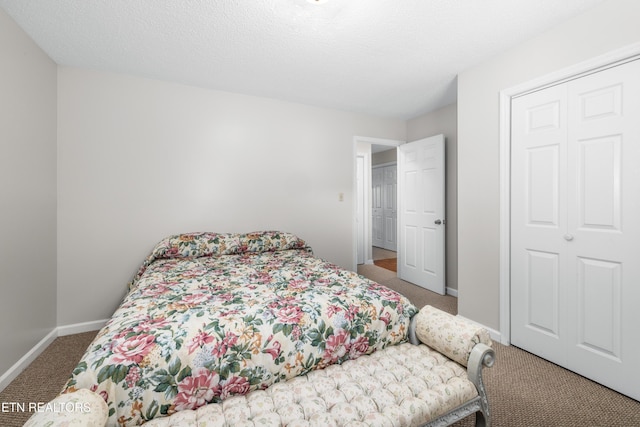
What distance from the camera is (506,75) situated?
2.25 meters

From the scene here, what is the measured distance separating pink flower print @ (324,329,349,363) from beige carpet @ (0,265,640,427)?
0.74m

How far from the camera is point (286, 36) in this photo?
2057mm

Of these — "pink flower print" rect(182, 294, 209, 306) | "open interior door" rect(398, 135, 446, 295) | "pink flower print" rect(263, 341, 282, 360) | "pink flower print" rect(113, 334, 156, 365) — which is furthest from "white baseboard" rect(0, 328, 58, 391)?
"open interior door" rect(398, 135, 446, 295)

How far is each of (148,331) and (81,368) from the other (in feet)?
0.72

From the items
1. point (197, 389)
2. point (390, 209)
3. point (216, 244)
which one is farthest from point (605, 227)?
point (390, 209)

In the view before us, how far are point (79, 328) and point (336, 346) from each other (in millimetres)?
2554

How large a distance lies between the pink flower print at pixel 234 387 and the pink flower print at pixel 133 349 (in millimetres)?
326

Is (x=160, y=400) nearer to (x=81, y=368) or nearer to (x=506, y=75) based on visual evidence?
(x=81, y=368)

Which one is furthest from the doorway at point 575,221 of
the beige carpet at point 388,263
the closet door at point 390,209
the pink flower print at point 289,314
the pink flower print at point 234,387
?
the closet door at point 390,209

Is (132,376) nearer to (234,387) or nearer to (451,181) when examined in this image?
(234,387)

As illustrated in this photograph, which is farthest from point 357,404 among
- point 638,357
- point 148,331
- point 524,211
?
point 524,211

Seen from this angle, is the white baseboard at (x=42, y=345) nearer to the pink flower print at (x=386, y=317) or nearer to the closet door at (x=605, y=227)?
the pink flower print at (x=386, y=317)

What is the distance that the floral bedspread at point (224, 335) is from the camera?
3.35 ft

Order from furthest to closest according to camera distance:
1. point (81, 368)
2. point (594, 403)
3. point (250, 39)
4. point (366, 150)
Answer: point (366, 150), point (250, 39), point (594, 403), point (81, 368)
